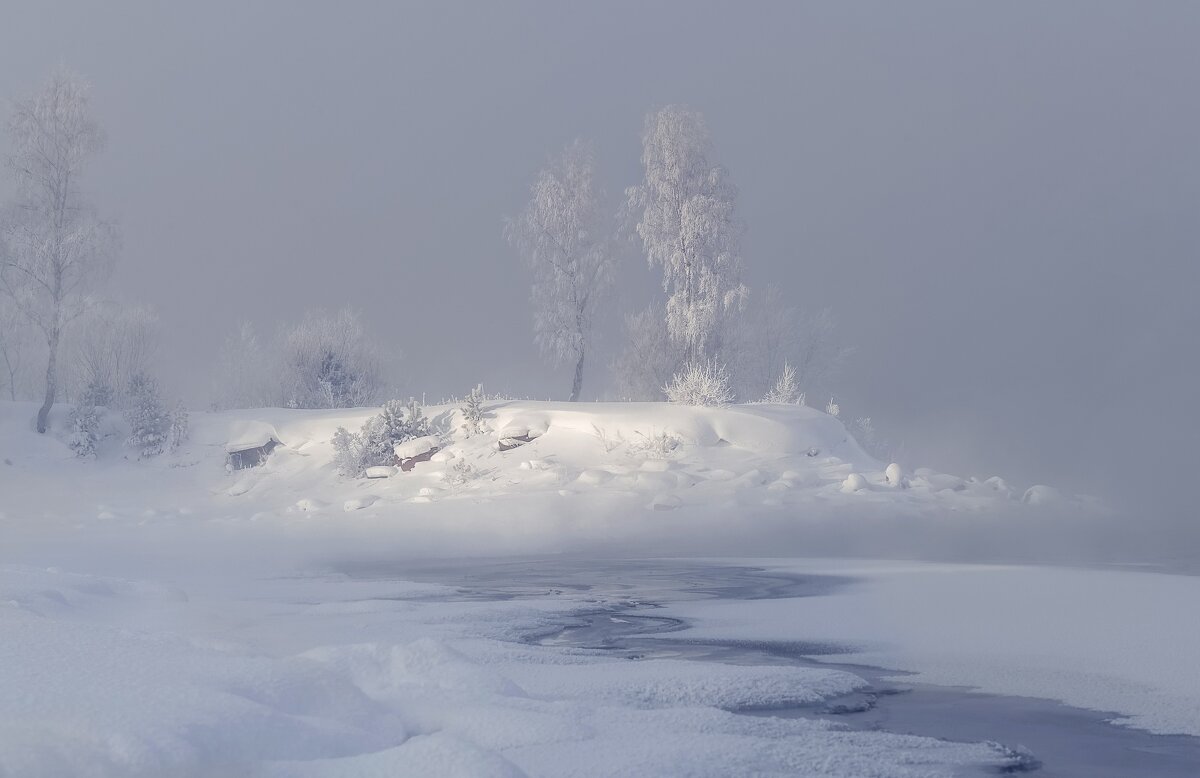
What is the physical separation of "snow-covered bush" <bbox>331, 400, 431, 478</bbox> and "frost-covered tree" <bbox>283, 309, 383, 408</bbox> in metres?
7.41

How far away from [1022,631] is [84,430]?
21.2 m

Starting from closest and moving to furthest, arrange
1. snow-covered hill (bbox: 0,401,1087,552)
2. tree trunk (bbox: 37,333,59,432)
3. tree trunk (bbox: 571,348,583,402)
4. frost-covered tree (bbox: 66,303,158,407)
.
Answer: snow-covered hill (bbox: 0,401,1087,552) → tree trunk (bbox: 37,333,59,432) → frost-covered tree (bbox: 66,303,158,407) → tree trunk (bbox: 571,348,583,402)

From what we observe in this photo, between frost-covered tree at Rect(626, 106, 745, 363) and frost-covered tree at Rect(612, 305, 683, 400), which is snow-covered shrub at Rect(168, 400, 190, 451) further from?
frost-covered tree at Rect(612, 305, 683, 400)

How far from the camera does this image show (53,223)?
24.2 m

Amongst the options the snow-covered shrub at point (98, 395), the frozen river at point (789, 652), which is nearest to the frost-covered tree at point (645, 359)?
the snow-covered shrub at point (98, 395)

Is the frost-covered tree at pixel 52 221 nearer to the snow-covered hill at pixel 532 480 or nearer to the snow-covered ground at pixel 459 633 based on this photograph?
the snow-covered hill at pixel 532 480

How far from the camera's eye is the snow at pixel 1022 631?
4840 mm

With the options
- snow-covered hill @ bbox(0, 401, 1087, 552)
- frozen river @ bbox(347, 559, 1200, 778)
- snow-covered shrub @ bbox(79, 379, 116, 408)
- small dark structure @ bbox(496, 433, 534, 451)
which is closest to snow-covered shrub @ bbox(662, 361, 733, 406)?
snow-covered hill @ bbox(0, 401, 1087, 552)

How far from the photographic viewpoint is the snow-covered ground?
10.5 ft

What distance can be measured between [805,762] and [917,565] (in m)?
7.85

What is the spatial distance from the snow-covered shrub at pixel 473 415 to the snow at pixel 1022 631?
1177cm

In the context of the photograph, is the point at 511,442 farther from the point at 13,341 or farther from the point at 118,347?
the point at 13,341

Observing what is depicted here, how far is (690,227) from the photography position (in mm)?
26203

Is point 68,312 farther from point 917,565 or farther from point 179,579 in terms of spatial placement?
point 917,565
